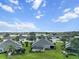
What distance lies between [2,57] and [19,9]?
801mm

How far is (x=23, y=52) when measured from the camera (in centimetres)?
267

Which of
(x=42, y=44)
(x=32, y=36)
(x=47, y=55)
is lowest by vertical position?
(x=47, y=55)

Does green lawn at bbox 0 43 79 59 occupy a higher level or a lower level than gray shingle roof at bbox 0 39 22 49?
lower

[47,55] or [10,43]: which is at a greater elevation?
[10,43]

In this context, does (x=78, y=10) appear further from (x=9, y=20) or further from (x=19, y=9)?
(x=9, y=20)

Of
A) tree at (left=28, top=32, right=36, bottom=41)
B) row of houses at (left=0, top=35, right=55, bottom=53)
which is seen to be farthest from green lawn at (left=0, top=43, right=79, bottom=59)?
tree at (left=28, top=32, right=36, bottom=41)

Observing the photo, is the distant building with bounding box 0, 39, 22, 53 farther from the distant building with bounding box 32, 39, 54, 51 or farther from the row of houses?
the distant building with bounding box 32, 39, 54, 51

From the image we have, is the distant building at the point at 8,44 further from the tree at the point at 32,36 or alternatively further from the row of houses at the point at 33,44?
the tree at the point at 32,36

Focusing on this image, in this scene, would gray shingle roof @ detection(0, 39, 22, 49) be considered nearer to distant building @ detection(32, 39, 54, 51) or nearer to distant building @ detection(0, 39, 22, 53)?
distant building @ detection(0, 39, 22, 53)

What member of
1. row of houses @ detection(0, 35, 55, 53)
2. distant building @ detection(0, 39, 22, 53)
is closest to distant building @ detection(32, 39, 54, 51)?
row of houses @ detection(0, 35, 55, 53)

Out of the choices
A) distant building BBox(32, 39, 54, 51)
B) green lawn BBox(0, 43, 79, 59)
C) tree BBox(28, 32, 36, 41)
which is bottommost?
green lawn BBox(0, 43, 79, 59)

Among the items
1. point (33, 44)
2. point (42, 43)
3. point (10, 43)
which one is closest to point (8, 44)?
point (10, 43)

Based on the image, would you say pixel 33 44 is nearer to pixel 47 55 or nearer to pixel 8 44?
pixel 47 55

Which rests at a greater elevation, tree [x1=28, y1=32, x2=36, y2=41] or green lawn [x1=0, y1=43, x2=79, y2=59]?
tree [x1=28, y1=32, x2=36, y2=41]
